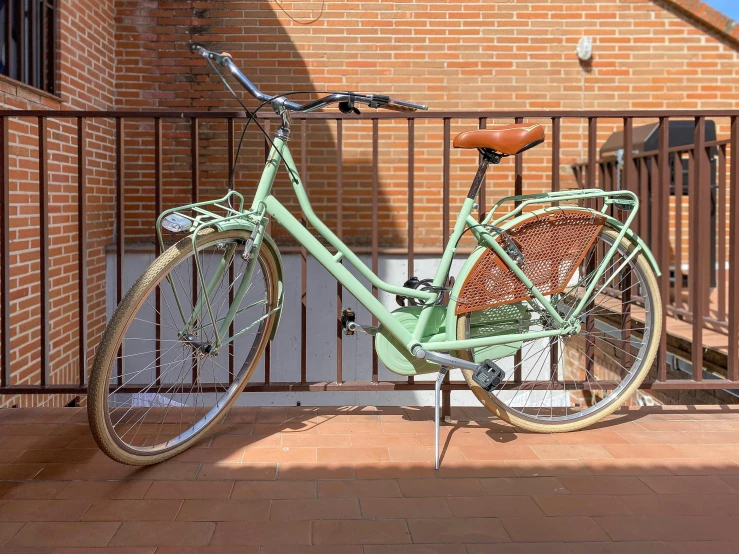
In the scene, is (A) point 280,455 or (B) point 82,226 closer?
(A) point 280,455

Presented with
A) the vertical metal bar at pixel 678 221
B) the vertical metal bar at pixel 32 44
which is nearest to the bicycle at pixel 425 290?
the vertical metal bar at pixel 678 221

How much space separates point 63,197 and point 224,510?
150 inches

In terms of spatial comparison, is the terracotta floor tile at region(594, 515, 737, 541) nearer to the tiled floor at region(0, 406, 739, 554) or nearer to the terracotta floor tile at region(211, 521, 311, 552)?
the tiled floor at region(0, 406, 739, 554)

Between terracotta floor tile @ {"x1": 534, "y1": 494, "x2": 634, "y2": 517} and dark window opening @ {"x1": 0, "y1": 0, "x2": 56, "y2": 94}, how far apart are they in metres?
3.75

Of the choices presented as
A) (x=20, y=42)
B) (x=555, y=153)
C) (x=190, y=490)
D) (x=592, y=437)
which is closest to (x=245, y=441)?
(x=190, y=490)

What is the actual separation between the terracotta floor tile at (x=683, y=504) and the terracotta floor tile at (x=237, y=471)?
96cm

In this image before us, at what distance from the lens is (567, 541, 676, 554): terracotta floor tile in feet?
5.84

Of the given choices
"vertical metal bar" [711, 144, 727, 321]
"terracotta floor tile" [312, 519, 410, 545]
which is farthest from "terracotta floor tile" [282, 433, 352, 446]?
"vertical metal bar" [711, 144, 727, 321]

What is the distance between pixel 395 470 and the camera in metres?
2.31

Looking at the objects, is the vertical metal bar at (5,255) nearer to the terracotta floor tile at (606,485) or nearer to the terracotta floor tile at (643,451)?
the terracotta floor tile at (606,485)

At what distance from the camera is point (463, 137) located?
242 centimetres

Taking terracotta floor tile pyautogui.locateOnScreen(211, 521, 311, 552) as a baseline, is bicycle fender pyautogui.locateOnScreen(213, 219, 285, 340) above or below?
above

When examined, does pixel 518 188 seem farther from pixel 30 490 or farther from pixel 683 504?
pixel 30 490

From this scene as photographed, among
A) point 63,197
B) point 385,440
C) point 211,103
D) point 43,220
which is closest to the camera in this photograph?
point 385,440
